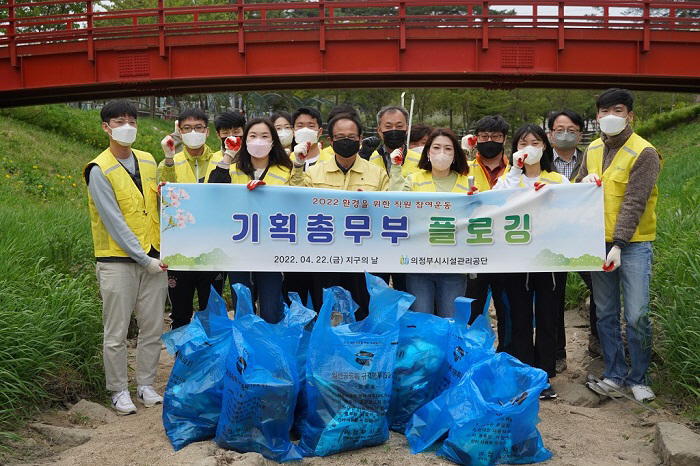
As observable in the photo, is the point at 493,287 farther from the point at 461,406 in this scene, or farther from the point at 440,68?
the point at 440,68

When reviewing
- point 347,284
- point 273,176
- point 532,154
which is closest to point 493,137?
point 532,154

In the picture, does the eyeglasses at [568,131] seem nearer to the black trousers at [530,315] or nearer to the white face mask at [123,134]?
the black trousers at [530,315]

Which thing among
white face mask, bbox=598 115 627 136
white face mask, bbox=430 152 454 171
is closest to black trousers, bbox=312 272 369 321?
white face mask, bbox=430 152 454 171

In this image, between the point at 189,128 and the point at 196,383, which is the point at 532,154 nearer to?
the point at 189,128

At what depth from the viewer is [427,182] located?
17.3 feet

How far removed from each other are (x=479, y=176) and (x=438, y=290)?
1062mm

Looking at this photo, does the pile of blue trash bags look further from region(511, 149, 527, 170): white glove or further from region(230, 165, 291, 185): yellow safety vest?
region(511, 149, 527, 170): white glove

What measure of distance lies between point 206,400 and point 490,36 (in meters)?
15.0

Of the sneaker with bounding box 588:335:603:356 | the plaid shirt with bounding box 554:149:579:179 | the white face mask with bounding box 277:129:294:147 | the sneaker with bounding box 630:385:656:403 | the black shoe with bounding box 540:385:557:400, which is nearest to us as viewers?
the sneaker with bounding box 630:385:656:403

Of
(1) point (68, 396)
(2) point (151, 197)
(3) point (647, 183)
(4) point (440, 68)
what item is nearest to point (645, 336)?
(3) point (647, 183)

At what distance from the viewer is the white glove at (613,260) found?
5004mm

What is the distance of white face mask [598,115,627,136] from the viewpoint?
5.09m

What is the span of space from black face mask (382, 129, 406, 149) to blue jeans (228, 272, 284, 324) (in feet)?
4.44

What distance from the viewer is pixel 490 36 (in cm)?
1733
